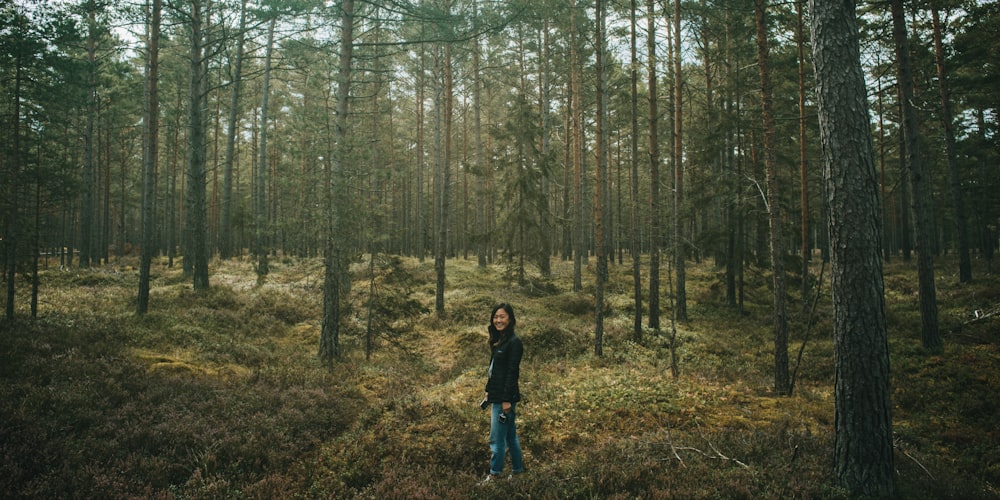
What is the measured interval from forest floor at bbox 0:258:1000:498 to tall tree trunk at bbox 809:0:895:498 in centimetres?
43

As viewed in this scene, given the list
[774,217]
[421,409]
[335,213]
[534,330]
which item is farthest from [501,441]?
[534,330]

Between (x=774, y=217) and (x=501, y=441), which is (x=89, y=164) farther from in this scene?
(x=774, y=217)

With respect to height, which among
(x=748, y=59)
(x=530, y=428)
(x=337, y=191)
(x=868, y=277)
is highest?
(x=748, y=59)

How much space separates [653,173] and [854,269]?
9.29 meters

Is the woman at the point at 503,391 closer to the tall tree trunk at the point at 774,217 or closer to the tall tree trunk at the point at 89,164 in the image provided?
the tall tree trunk at the point at 774,217

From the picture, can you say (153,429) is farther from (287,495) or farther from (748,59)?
(748,59)

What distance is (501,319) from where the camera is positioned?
5.88 metres

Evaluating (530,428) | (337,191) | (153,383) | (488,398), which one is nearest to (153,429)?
(153,383)

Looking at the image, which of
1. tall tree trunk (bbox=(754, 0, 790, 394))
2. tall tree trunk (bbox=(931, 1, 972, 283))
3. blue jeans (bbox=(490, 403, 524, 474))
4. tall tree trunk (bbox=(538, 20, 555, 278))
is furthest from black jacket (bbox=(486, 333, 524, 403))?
tall tree trunk (bbox=(931, 1, 972, 283))

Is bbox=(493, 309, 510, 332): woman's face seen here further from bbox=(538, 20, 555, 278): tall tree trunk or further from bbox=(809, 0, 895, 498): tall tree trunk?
bbox=(538, 20, 555, 278): tall tree trunk

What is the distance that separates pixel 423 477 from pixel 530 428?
231cm

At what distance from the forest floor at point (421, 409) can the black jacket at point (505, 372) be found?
1.04m

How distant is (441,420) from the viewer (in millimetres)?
7426

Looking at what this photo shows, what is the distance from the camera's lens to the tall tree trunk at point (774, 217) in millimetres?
8961
